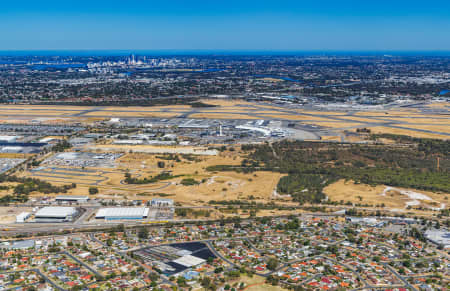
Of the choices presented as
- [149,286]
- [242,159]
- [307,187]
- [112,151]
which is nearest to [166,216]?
[149,286]

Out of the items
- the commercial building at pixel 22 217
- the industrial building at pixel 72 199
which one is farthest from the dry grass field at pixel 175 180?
the commercial building at pixel 22 217

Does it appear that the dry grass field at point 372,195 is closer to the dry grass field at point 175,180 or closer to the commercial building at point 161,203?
the dry grass field at point 175,180

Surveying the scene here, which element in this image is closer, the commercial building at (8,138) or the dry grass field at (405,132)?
the commercial building at (8,138)

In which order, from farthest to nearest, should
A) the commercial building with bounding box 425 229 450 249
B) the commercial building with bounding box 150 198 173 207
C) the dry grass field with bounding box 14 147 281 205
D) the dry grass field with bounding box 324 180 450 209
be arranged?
the dry grass field with bounding box 14 147 281 205 → the dry grass field with bounding box 324 180 450 209 → the commercial building with bounding box 150 198 173 207 → the commercial building with bounding box 425 229 450 249

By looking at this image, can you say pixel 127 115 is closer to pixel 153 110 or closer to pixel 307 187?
pixel 153 110

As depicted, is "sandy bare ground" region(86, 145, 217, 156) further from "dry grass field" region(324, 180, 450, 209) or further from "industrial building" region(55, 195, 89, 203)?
"industrial building" region(55, 195, 89, 203)

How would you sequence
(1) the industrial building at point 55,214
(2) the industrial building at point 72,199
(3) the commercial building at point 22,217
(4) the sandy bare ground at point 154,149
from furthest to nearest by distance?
Result: (4) the sandy bare ground at point 154,149
(2) the industrial building at point 72,199
(1) the industrial building at point 55,214
(3) the commercial building at point 22,217

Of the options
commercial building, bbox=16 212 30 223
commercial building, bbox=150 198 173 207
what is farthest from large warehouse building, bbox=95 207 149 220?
commercial building, bbox=16 212 30 223
